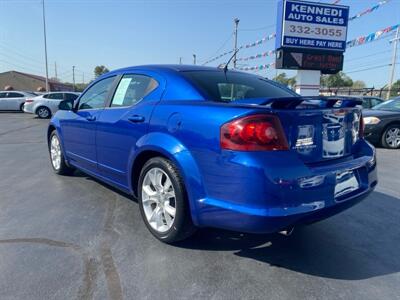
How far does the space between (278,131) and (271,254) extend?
114 cm

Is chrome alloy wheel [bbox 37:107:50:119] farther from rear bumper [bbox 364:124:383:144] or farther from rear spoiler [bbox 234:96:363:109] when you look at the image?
rear spoiler [bbox 234:96:363:109]

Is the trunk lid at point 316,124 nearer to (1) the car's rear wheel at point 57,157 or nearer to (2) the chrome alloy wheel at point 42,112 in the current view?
(1) the car's rear wheel at point 57,157

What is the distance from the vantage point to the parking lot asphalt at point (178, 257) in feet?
7.65

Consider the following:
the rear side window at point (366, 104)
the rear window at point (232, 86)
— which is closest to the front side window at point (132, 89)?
the rear window at point (232, 86)

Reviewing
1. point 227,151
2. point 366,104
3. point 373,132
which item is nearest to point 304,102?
point 227,151

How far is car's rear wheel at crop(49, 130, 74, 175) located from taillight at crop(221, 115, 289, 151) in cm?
359

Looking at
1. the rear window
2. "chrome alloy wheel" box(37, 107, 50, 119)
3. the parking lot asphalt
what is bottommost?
the parking lot asphalt

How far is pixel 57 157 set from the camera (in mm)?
5312

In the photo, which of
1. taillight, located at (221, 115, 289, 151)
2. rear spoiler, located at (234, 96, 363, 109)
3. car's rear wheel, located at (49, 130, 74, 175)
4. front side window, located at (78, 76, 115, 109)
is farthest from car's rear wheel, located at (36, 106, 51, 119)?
taillight, located at (221, 115, 289, 151)

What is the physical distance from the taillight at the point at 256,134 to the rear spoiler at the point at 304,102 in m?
0.12

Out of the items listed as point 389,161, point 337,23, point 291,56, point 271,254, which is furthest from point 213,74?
point 337,23

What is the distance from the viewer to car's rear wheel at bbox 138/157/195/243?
2.72m

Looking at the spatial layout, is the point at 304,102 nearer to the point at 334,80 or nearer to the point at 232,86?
the point at 232,86

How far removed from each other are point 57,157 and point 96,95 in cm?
164
